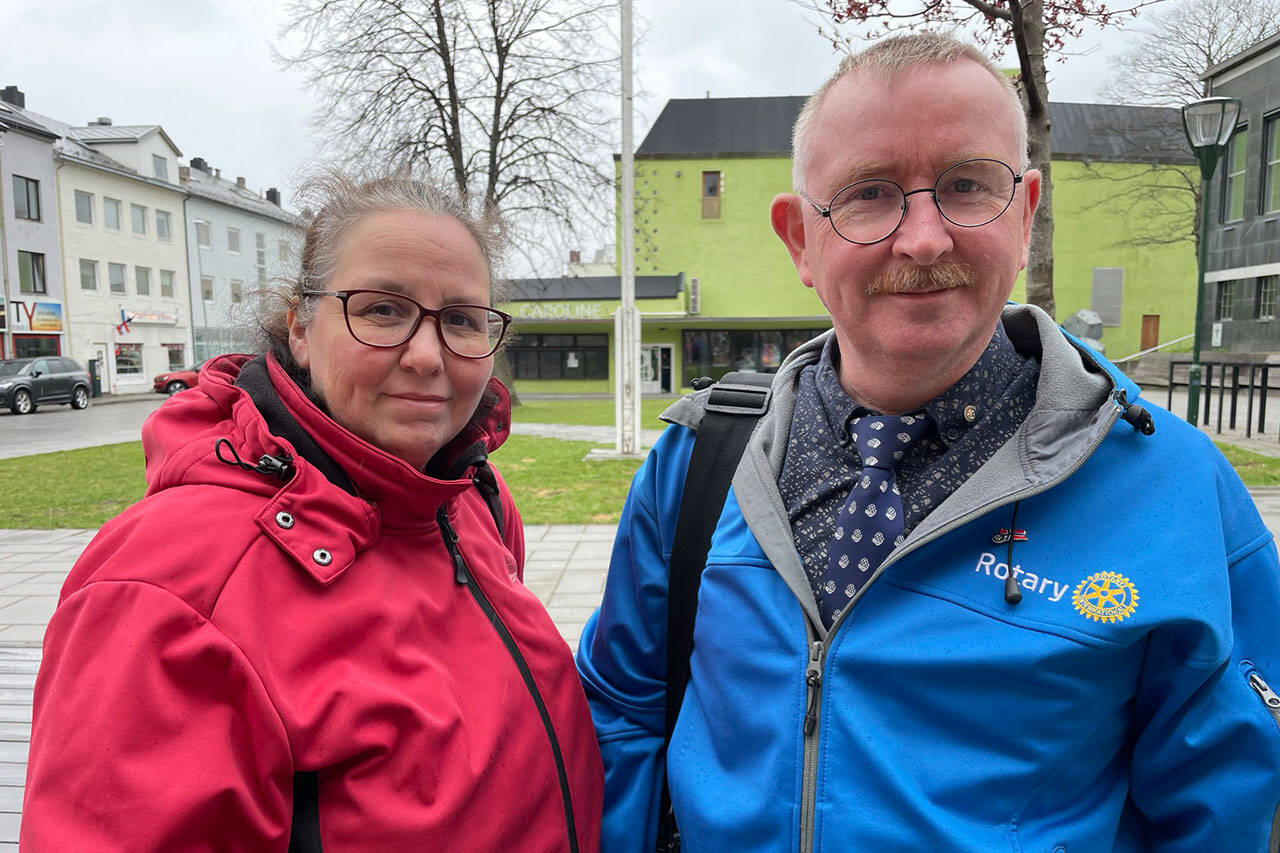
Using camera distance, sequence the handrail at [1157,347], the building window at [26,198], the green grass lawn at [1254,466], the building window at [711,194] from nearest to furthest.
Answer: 1. the green grass lawn at [1254,466]
2. the building window at [26,198]
3. the handrail at [1157,347]
4. the building window at [711,194]

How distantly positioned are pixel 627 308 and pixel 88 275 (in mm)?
31899

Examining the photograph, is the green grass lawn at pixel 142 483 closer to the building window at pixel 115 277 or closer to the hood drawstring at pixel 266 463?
the hood drawstring at pixel 266 463

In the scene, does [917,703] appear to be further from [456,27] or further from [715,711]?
[456,27]

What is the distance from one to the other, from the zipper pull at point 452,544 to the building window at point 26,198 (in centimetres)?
3731

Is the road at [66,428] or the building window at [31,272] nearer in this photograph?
the road at [66,428]

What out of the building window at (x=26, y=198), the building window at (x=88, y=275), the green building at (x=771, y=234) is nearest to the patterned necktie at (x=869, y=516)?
the green building at (x=771, y=234)

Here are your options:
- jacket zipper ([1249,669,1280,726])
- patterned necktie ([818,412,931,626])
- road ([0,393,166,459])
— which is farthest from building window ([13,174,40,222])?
jacket zipper ([1249,669,1280,726])

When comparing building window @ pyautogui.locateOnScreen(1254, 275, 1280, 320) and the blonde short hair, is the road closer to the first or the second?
the blonde short hair

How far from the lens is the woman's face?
1526 mm

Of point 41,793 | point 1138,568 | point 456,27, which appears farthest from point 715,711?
point 456,27

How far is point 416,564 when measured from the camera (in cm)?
152

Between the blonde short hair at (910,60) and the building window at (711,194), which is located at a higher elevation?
the building window at (711,194)

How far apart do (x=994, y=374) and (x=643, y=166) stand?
33233mm

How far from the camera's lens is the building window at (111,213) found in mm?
34725
